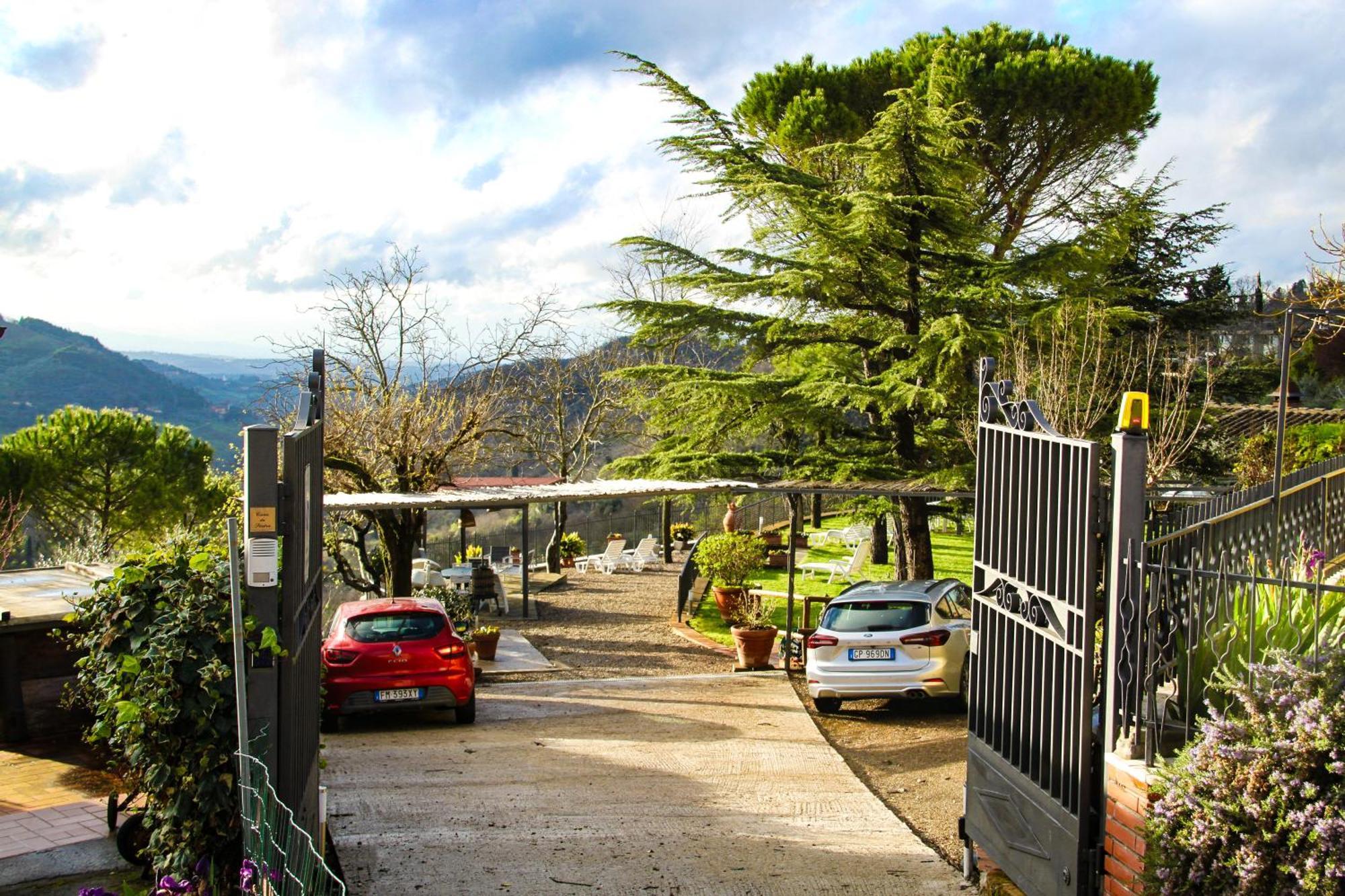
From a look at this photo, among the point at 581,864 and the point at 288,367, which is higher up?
the point at 288,367

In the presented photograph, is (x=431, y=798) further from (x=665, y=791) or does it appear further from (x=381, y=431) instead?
(x=381, y=431)

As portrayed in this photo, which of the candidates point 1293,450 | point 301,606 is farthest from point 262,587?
point 1293,450

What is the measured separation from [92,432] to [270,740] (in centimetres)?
3007

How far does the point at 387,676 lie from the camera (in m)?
11.0

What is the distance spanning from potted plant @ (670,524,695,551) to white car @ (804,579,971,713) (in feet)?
68.5

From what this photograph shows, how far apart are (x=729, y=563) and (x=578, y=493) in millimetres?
3776

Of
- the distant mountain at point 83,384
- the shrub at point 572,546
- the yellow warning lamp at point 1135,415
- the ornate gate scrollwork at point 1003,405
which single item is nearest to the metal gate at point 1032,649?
the ornate gate scrollwork at point 1003,405

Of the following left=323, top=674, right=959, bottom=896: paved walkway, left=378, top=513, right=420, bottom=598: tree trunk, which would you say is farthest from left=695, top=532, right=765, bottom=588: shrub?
left=323, top=674, right=959, bottom=896: paved walkway

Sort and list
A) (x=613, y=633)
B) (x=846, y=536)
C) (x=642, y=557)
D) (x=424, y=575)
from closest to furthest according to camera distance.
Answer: (x=613, y=633) → (x=424, y=575) → (x=846, y=536) → (x=642, y=557)

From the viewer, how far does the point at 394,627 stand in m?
11.3

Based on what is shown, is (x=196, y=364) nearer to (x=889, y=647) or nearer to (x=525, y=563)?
Answer: (x=525, y=563)

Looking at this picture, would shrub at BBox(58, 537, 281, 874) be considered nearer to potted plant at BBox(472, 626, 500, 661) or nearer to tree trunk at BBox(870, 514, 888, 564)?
potted plant at BBox(472, 626, 500, 661)

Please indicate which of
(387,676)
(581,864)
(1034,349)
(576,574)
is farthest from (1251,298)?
(581,864)

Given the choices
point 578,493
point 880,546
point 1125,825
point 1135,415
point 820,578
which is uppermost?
point 1135,415
